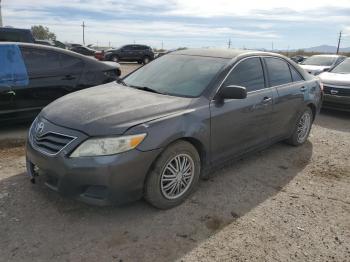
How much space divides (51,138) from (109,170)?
2.31ft

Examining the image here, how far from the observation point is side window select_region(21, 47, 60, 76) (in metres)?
5.86

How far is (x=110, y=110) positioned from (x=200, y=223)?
1.39 metres

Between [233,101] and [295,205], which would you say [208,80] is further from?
[295,205]

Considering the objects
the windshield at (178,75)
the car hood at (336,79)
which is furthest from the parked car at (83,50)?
the windshield at (178,75)

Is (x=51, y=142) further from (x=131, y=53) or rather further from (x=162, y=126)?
(x=131, y=53)

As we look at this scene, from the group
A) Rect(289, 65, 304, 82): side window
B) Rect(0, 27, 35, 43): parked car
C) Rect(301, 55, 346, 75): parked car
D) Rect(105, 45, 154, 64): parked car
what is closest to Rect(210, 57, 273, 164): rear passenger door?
Rect(289, 65, 304, 82): side window

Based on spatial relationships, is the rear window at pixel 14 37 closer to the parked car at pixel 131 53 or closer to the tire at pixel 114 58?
the parked car at pixel 131 53

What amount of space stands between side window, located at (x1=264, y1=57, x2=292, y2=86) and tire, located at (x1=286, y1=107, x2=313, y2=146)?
0.72 m

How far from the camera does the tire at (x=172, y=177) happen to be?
11.4 ft

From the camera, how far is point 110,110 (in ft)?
11.6

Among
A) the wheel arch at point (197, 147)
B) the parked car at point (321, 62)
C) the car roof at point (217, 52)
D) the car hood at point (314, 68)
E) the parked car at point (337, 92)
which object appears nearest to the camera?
the wheel arch at point (197, 147)

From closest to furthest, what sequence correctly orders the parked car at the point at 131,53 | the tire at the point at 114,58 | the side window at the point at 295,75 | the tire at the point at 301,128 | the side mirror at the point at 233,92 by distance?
the side mirror at the point at 233,92 → the side window at the point at 295,75 → the tire at the point at 301,128 → the tire at the point at 114,58 → the parked car at the point at 131,53

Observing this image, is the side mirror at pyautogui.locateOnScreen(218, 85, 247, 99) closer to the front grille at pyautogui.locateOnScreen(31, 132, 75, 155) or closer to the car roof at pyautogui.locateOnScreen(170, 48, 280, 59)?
the car roof at pyautogui.locateOnScreen(170, 48, 280, 59)

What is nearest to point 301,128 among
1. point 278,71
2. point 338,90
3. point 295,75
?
point 295,75
